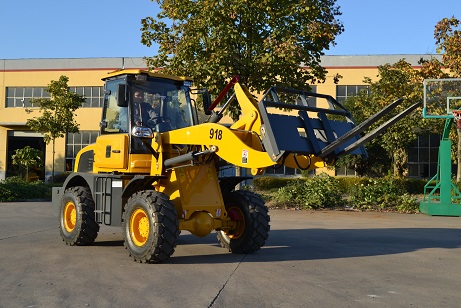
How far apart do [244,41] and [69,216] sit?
1224cm

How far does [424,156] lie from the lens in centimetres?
4153

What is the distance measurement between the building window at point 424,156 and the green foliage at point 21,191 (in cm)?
2545

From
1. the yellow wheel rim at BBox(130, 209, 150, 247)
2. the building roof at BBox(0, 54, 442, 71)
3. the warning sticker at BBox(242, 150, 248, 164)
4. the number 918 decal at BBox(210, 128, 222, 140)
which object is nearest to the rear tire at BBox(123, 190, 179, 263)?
the yellow wheel rim at BBox(130, 209, 150, 247)

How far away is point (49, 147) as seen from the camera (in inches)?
1802

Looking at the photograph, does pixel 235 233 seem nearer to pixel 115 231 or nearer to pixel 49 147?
pixel 115 231

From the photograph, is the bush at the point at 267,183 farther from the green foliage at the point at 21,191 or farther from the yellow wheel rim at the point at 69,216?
the yellow wheel rim at the point at 69,216

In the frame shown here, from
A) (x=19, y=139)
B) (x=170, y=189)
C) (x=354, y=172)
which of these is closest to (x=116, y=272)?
(x=170, y=189)

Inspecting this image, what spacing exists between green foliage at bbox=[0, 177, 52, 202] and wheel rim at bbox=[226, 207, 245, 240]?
1609 centimetres

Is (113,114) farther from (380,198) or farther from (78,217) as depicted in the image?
(380,198)

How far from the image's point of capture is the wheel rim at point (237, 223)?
33.3 ft

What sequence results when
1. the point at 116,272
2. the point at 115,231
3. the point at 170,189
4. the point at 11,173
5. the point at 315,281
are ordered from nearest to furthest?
the point at 315,281
the point at 116,272
the point at 170,189
the point at 115,231
the point at 11,173

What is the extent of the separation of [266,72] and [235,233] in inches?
477

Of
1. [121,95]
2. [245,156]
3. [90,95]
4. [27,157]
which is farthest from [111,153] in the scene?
[90,95]

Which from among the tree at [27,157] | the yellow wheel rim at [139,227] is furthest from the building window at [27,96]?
the yellow wheel rim at [139,227]
